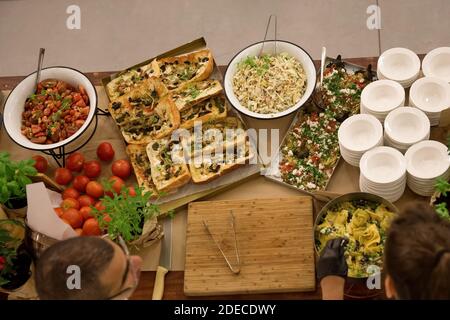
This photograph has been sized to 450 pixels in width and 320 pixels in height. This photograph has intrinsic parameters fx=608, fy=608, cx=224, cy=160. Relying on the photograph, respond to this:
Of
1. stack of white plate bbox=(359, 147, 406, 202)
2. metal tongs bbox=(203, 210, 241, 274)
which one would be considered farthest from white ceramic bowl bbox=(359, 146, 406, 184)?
metal tongs bbox=(203, 210, 241, 274)

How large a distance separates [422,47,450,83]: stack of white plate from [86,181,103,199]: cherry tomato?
5.09ft

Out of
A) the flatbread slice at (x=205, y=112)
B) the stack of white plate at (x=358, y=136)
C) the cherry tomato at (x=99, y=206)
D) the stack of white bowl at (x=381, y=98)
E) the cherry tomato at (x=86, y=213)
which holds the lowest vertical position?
the cherry tomato at (x=86, y=213)

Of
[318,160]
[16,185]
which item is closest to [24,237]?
[16,185]

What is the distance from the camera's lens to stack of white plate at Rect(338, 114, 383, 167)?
2.61m

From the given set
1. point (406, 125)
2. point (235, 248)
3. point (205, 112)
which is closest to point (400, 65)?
point (406, 125)

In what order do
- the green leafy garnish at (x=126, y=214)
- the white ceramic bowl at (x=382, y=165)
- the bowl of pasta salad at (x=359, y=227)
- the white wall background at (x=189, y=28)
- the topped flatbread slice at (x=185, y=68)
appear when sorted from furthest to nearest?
1. the white wall background at (x=189, y=28)
2. the topped flatbread slice at (x=185, y=68)
3. the white ceramic bowl at (x=382, y=165)
4. the green leafy garnish at (x=126, y=214)
5. the bowl of pasta salad at (x=359, y=227)

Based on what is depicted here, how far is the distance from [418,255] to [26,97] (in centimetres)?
198

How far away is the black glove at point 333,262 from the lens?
2.18 meters

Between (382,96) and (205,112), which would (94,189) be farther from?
(382,96)

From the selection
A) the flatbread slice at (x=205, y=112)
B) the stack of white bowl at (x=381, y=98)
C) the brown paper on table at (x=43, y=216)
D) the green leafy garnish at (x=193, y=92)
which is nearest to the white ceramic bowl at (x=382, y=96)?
the stack of white bowl at (x=381, y=98)

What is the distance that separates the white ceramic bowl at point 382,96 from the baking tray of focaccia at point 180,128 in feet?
1.83

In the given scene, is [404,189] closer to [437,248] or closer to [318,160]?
[318,160]

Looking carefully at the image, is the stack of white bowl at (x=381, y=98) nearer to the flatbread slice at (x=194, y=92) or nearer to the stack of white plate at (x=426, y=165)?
the stack of white plate at (x=426, y=165)

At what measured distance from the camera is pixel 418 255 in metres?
1.67
